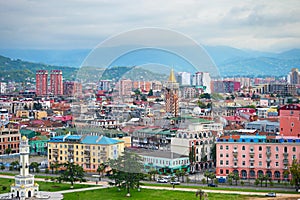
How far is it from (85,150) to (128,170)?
130 inches

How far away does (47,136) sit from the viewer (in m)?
19.2

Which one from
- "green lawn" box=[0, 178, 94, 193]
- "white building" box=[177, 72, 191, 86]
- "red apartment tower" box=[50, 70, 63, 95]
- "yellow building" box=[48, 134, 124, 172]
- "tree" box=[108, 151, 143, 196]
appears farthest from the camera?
"red apartment tower" box=[50, 70, 63, 95]

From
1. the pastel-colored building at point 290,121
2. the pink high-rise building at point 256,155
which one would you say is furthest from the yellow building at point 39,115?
the pink high-rise building at point 256,155

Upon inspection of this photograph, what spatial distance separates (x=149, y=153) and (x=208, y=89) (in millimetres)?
7683

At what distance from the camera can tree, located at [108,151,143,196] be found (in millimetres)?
11164

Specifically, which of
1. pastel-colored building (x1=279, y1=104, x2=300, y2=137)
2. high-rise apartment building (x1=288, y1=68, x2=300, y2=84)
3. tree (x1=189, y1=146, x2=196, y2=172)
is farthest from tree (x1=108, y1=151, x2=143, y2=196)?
high-rise apartment building (x1=288, y1=68, x2=300, y2=84)

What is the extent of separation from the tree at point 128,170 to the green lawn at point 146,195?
198 millimetres

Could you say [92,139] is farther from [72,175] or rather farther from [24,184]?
[24,184]

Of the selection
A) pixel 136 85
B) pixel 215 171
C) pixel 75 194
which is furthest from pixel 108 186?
pixel 136 85

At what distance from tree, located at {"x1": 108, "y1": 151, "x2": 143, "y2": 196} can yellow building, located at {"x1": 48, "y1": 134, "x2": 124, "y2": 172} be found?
86 cm

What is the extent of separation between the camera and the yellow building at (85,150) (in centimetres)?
1327

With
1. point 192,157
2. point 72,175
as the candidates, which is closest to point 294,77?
point 192,157

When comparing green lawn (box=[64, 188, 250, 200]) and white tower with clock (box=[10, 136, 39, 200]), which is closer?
white tower with clock (box=[10, 136, 39, 200])

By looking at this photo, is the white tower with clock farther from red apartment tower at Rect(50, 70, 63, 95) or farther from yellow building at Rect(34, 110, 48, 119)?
red apartment tower at Rect(50, 70, 63, 95)
